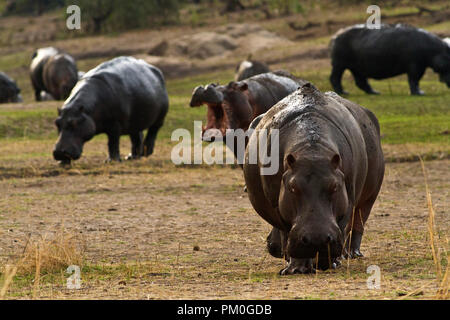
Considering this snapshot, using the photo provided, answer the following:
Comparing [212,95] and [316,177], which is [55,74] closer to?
[212,95]

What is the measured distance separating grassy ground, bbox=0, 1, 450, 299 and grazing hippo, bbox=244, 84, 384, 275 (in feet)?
0.71

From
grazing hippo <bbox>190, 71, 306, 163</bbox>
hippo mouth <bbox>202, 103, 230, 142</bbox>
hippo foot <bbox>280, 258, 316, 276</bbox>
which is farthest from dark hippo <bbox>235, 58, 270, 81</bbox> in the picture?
hippo foot <bbox>280, 258, 316, 276</bbox>

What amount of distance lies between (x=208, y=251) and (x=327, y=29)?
28291 mm

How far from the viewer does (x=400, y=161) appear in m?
13.7

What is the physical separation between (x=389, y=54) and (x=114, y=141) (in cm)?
936

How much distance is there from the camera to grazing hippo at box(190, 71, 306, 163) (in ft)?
32.5

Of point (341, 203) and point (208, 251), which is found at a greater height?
point (341, 203)

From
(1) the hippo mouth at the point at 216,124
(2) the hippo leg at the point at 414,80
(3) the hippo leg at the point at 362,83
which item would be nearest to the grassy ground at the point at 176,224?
(1) the hippo mouth at the point at 216,124

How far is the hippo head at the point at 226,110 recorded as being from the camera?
995 cm

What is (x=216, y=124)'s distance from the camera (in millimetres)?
10336

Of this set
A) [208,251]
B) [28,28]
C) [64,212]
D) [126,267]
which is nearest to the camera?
[126,267]

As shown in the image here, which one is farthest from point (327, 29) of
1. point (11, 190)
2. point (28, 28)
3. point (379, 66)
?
point (11, 190)
